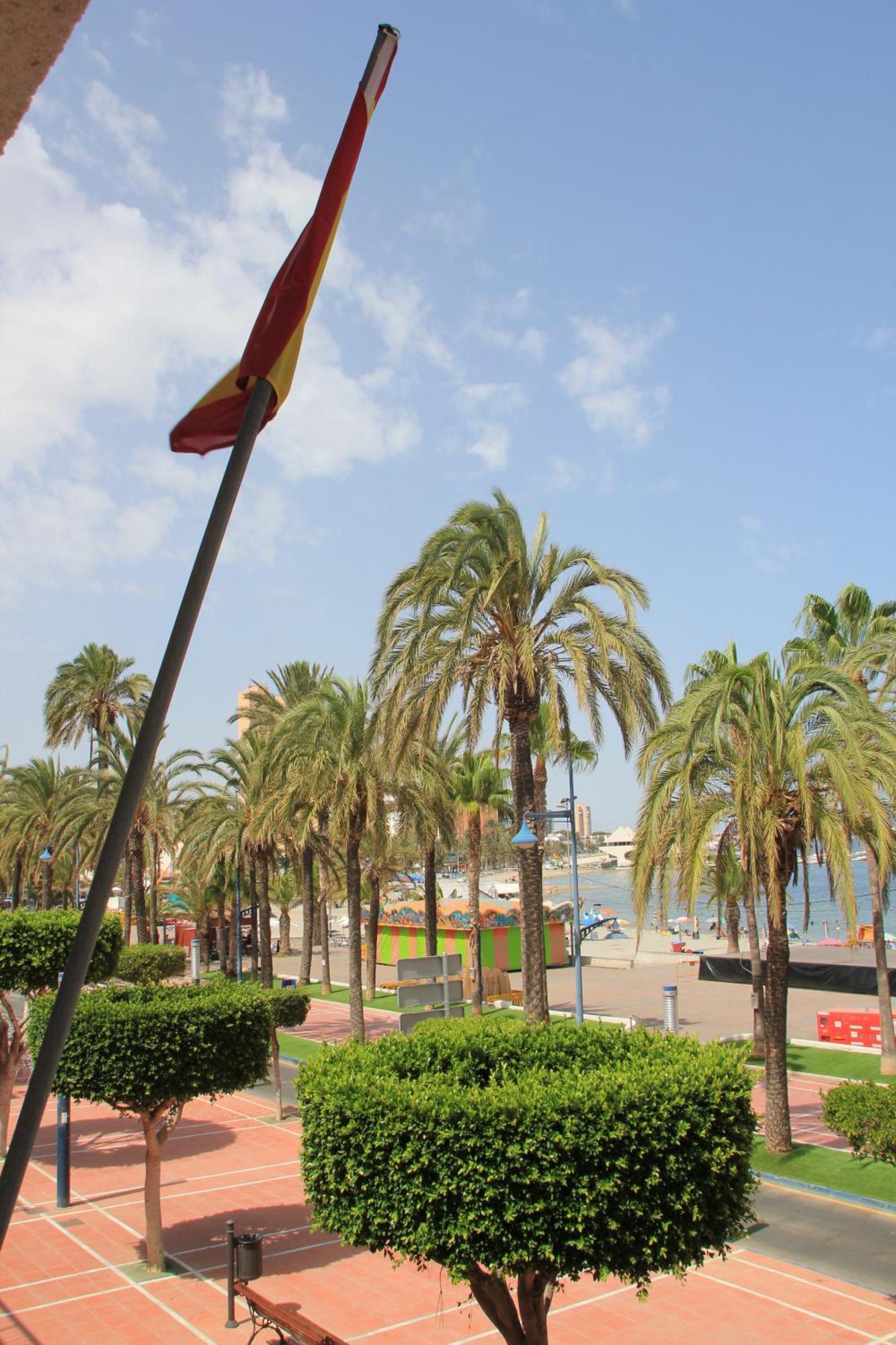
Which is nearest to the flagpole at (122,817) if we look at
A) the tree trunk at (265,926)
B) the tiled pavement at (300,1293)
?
the tiled pavement at (300,1293)

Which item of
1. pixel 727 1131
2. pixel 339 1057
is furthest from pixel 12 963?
pixel 727 1131

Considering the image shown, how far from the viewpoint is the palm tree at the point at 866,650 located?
889 inches

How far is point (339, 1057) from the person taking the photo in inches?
389

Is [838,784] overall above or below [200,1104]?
above

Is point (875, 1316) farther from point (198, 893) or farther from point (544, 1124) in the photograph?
point (198, 893)

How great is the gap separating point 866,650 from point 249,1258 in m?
17.1

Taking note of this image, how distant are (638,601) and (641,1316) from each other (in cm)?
1058

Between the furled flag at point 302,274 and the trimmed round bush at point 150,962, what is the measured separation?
99.1ft

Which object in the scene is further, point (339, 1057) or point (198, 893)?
point (198, 893)

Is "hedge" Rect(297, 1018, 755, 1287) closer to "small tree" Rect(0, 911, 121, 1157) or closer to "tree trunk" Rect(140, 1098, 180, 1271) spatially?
"tree trunk" Rect(140, 1098, 180, 1271)

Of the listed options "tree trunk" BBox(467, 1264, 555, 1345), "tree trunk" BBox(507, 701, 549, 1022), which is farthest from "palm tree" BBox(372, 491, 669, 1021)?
"tree trunk" BBox(467, 1264, 555, 1345)

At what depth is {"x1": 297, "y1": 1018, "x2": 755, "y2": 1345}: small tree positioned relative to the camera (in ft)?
25.3

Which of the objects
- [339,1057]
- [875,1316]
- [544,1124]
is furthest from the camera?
[875,1316]

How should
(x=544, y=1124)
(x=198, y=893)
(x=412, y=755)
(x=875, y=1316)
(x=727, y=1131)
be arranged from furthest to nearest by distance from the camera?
(x=198, y=893) < (x=412, y=755) < (x=875, y=1316) < (x=727, y=1131) < (x=544, y=1124)
